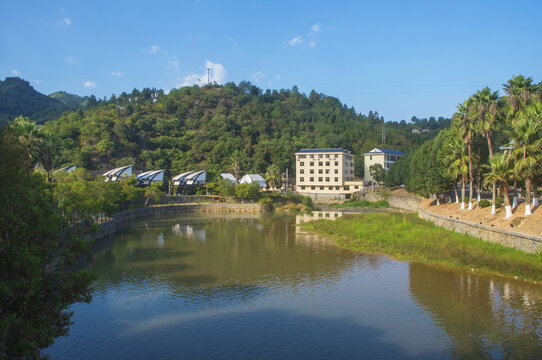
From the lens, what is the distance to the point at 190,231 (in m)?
44.7

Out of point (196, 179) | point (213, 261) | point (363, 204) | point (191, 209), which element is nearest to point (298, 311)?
point (213, 261)

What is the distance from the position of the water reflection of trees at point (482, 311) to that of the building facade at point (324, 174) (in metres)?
65.0

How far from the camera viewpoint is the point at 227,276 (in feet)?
A: 78.9

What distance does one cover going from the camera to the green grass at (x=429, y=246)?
22328 mm

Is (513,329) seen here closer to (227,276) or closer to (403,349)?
(403,349)

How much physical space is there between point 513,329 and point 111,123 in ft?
347

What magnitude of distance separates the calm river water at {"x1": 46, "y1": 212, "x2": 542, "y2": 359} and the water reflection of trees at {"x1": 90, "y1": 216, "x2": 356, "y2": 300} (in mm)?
122

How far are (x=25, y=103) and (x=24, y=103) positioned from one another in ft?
1.38

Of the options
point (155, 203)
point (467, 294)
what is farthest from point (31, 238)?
point (155, 203)

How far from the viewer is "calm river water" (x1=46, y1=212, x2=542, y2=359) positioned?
47.1ft

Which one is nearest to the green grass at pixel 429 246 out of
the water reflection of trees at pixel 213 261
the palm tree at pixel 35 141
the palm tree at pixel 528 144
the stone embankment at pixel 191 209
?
the water reflection of trees at pixel 213 261

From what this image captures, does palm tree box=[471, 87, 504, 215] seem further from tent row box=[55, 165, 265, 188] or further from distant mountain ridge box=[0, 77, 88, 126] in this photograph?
distant mountain ridge box=[0, 77, 88, 126]

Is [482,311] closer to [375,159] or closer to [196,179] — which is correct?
[196,179]

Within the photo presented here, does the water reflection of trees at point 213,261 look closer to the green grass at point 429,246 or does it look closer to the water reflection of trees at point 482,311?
the green grass at point 429,246
